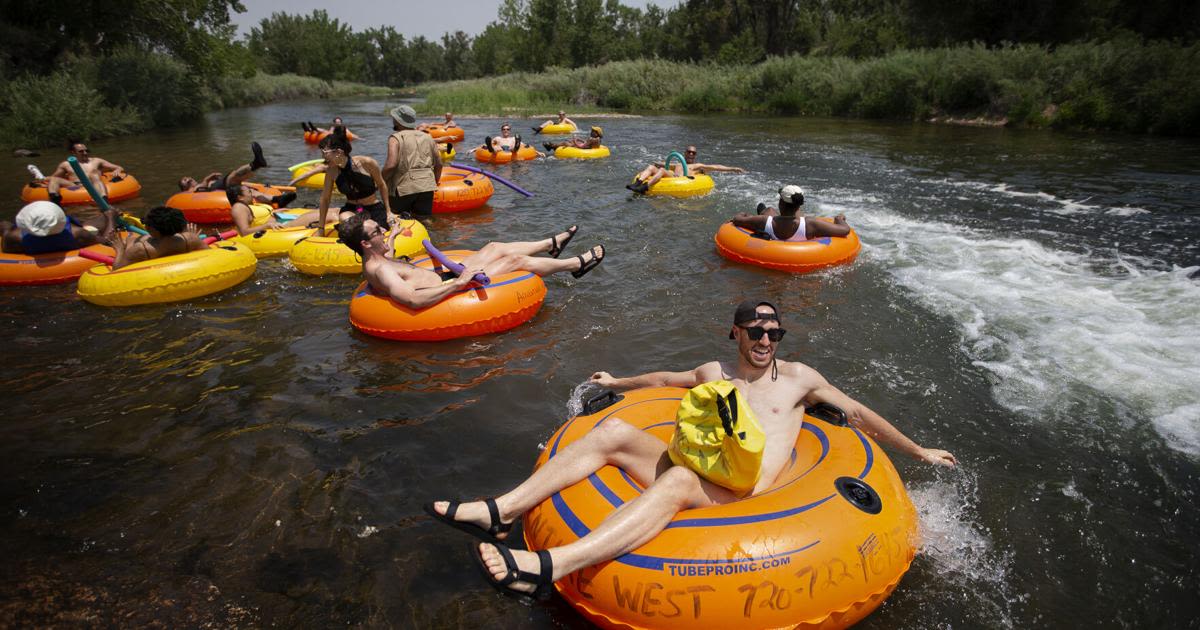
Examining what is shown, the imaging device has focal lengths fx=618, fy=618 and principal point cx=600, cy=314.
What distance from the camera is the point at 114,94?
85.5 feet

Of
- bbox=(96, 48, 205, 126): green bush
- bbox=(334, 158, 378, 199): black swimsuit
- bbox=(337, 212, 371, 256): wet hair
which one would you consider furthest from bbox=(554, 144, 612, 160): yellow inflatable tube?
bbox=(96, 48, 205, 126): green bush

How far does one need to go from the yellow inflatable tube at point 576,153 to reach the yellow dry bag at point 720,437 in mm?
14756

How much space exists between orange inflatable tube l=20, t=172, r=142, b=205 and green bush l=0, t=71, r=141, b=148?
10.3 meters

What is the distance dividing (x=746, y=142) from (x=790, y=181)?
23.7 feet

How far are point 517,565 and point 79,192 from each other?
13993mm

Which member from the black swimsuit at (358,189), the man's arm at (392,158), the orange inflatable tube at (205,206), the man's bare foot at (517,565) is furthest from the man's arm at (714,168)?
the man's bare foot at (517,565)

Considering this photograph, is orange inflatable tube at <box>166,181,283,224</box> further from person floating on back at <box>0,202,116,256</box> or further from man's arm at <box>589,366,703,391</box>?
man's arm at <box>589,366,703,391</box>

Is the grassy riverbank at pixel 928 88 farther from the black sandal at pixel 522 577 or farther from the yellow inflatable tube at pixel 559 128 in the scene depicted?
the black sandal at pixel 522 577

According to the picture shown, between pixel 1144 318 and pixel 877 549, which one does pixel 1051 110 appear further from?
pixel 877 549

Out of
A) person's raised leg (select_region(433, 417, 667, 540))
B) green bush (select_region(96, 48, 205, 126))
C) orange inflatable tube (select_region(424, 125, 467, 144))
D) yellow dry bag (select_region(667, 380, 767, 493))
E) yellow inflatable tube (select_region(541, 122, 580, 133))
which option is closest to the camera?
yellow dry bag (select_region(667, 380, 767, 493))

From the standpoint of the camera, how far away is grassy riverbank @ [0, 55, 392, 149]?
2023cm

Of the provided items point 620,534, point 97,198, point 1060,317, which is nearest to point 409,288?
point 620,534

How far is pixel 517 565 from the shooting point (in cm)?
273

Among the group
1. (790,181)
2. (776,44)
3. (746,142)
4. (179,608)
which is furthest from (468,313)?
(776,44)
